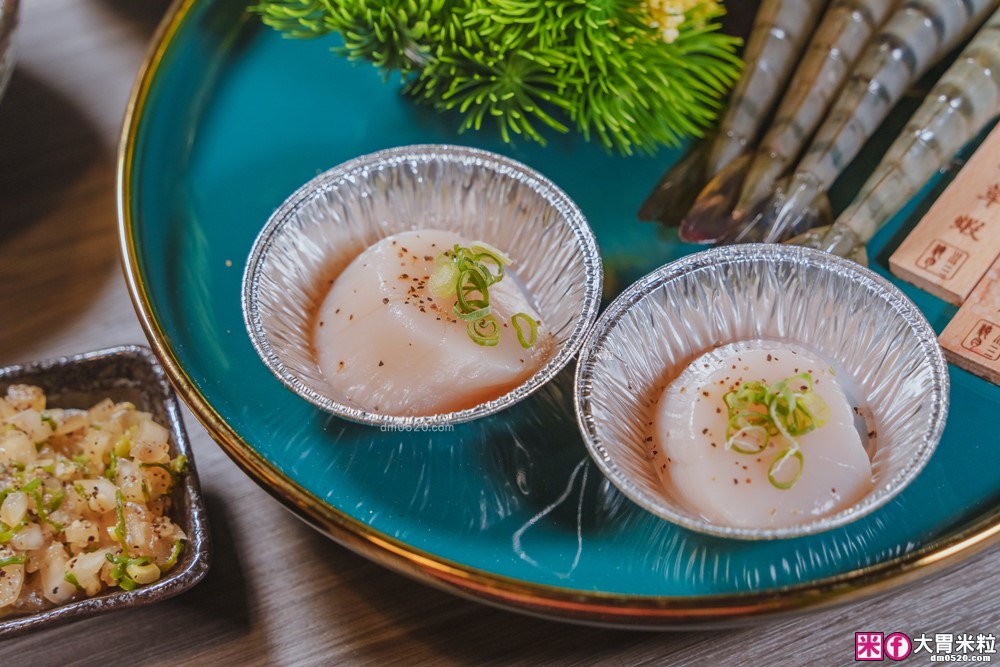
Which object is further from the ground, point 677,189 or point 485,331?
point 677,189

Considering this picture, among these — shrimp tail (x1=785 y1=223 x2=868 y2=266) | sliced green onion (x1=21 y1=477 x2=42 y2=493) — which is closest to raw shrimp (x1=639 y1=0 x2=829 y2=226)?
shrimp tail (x1=785 y1=223 x2=868 y2=266)

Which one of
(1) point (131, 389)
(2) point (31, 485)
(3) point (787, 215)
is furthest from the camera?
(3) point (787, 215)

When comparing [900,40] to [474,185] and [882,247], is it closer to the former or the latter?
[882,247]

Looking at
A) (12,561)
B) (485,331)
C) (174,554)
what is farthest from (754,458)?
(12,561)

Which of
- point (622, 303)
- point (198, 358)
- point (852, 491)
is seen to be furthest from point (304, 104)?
point (852, 491)

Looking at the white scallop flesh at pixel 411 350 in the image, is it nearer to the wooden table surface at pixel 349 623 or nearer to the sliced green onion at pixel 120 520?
the wooden table surface at pixel 349 623

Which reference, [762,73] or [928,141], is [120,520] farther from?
[928,141]

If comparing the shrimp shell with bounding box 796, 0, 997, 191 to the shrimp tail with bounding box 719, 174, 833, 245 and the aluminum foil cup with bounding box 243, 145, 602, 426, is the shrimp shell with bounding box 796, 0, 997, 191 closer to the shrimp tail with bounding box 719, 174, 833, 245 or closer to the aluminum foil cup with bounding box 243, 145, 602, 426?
the shrimp tail with bounding box 719, 174, 833, 245
